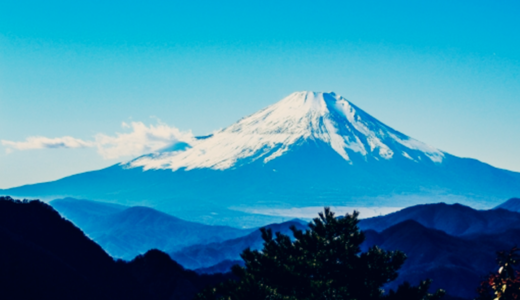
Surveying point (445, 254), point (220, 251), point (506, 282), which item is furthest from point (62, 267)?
point (220, 251)

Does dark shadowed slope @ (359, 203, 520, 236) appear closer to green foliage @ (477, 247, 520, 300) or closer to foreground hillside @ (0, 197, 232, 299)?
foreground hillside @ (0, 197, 232, 299)

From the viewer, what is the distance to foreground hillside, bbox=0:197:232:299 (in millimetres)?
38188

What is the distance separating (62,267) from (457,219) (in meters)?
105

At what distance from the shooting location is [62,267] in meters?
41.8

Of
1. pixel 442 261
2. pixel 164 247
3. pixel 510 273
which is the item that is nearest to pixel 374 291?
pixel 510 273

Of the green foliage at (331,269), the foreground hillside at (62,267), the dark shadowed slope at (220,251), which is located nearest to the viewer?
the green foliage at (331,269)

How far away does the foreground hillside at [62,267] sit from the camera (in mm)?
Answer: 38188

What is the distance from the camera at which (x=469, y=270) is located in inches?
3285

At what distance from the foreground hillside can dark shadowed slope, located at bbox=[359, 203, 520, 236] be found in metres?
73.0

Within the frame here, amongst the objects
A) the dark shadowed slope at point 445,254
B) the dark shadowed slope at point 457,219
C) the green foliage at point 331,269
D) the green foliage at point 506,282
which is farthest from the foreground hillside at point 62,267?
the dark shadowed slope at point 457,219

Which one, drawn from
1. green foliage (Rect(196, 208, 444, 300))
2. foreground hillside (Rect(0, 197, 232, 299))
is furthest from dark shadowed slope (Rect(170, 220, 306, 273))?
green foliage (Rect(196, 208, 444, 300))

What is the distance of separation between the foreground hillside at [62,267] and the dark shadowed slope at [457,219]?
73.0m

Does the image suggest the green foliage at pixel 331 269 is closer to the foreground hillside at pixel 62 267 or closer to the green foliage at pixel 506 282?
the green foliage at pixel 506 282

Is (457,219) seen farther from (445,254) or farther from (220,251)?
(220,251)
